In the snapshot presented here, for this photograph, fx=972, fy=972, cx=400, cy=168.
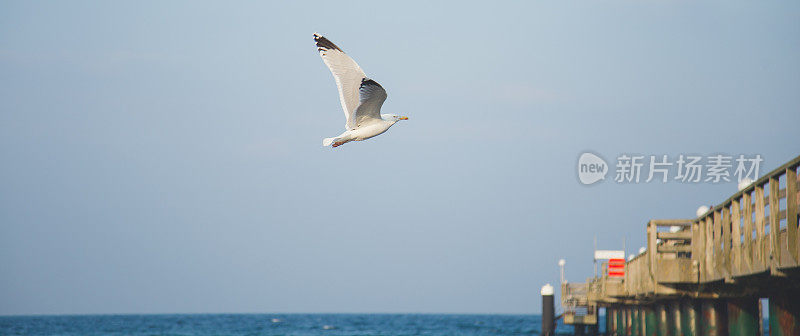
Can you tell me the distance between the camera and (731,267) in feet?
48.7

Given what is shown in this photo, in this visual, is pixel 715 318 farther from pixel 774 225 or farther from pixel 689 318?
pixel 774 225

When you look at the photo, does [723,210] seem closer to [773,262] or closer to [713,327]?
[773,262]

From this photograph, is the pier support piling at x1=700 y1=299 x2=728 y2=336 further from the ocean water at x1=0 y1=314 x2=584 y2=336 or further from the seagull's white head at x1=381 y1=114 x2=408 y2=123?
the ocean water at x1=0 y1=314 x2=584 y2=336

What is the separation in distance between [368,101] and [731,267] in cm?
684

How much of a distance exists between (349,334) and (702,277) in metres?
57.7

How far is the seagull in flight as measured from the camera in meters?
17.2

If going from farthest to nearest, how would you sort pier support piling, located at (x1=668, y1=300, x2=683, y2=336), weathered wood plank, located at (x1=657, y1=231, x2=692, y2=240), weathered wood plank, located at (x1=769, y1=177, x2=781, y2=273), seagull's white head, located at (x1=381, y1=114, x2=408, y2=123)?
pier support piling, located at (x1=668, y1=300, x2=683, y2=336), seagull's white head, located at (x1=381, y1=114, x2=408, y2=123), weathered wood plank, located at (x1=657, y1=231, x2=692, y2=240), weathered wood plank, located at (x1=769, y1=177, x2=781, y2=273)

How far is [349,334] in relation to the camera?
7275 centimetres

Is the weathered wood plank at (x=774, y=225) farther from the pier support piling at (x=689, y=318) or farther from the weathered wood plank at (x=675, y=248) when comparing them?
the pier support piling at (x=689, y=318)

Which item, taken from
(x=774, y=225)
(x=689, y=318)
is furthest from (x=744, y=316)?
(x=774, y=225)

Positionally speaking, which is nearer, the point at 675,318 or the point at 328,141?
the point at 328,141

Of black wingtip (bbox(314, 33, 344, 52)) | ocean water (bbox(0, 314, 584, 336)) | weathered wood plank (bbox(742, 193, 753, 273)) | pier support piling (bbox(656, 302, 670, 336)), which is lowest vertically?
ocean water (bbox(0, 314, 584, 336))

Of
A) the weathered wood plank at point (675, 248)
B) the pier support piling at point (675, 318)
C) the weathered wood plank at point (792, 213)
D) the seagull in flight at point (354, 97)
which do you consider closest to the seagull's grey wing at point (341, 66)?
the seagull in flight at point (354, 97)

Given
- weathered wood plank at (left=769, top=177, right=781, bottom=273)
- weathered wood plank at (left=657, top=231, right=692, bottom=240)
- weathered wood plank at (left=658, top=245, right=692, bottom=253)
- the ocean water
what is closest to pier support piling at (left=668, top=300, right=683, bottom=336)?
weathered wood plank at (left=658, top=245, right=692, bottom=253)
